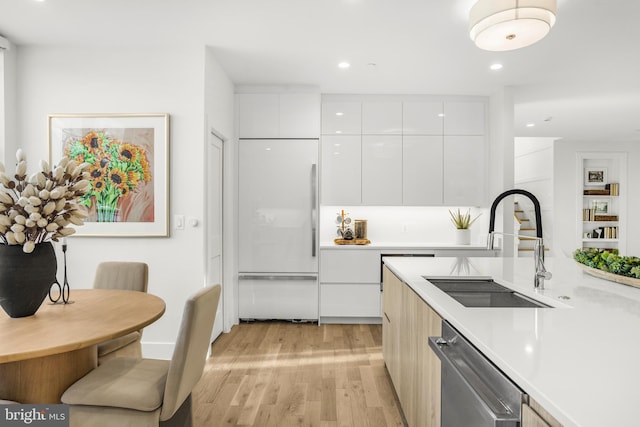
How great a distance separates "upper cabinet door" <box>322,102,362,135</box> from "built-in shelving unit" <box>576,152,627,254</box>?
5252mm

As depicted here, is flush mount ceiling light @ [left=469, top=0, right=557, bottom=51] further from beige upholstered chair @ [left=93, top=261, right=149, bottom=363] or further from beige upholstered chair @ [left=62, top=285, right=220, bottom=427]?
beige upholstered chair @ [left=93, top=261, right=149, bottom=363]

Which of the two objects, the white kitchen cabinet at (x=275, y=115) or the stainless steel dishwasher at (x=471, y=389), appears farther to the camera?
the white kitchen cabinet at (x=275, y=115)

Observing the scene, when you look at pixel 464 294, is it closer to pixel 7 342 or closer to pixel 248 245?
pixel 7 342

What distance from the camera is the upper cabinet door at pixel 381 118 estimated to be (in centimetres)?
445

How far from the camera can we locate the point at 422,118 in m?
4.46

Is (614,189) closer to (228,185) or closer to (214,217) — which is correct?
(228,185)

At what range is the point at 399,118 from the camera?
4457 millimetres

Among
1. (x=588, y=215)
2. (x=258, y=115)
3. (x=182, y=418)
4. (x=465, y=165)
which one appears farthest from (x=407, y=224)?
(x=588, y=215)

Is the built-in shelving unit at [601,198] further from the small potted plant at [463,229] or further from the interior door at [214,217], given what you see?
the interior door at [214,217]

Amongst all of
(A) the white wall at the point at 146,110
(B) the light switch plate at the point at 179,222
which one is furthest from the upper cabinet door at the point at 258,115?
(B) the light switch plate at the point at 179,222

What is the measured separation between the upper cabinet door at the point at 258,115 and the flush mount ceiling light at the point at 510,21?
2.43 m

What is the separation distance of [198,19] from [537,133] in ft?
19.3

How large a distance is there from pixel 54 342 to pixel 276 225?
285 cm

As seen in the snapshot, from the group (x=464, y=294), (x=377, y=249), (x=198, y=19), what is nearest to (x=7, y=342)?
(x=464, y=294)
